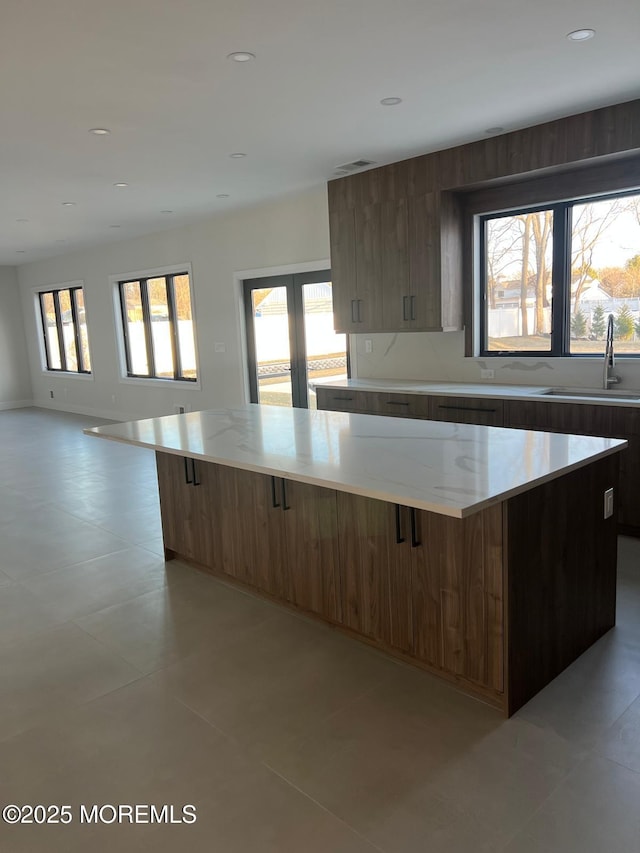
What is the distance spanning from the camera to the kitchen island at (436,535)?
2166 millimetres

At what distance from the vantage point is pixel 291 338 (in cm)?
673

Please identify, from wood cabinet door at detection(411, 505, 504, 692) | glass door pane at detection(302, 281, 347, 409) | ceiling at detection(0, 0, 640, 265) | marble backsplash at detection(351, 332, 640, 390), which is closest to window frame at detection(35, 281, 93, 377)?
glass door pane at detection(302, 281, 347, 409)

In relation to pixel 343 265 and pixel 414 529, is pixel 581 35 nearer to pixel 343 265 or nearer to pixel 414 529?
pixel 414 529

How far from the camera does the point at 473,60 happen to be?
10.2 feet

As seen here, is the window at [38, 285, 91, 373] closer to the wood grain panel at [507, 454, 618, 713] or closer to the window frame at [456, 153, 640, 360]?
the window frame at [456, 153, 640, 360]

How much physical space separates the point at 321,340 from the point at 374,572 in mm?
4174

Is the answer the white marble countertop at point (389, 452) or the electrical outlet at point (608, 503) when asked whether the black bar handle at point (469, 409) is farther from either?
the electrical outlet at point (608, 503)

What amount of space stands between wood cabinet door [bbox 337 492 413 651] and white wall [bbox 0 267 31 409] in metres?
10.8

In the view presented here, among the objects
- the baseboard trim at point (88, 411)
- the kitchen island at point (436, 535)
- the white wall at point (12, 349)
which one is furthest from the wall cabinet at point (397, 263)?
the white wall at point (12, 349)

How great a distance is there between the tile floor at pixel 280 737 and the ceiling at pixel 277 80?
2657 millimetres

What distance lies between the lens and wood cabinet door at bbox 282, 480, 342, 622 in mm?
2762

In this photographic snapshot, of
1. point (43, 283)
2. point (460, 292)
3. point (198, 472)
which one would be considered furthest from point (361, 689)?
point (43, 283)

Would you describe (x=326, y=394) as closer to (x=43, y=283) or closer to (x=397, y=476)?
(x=397, y=476)

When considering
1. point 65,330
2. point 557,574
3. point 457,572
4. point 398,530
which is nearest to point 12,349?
point 65,330
